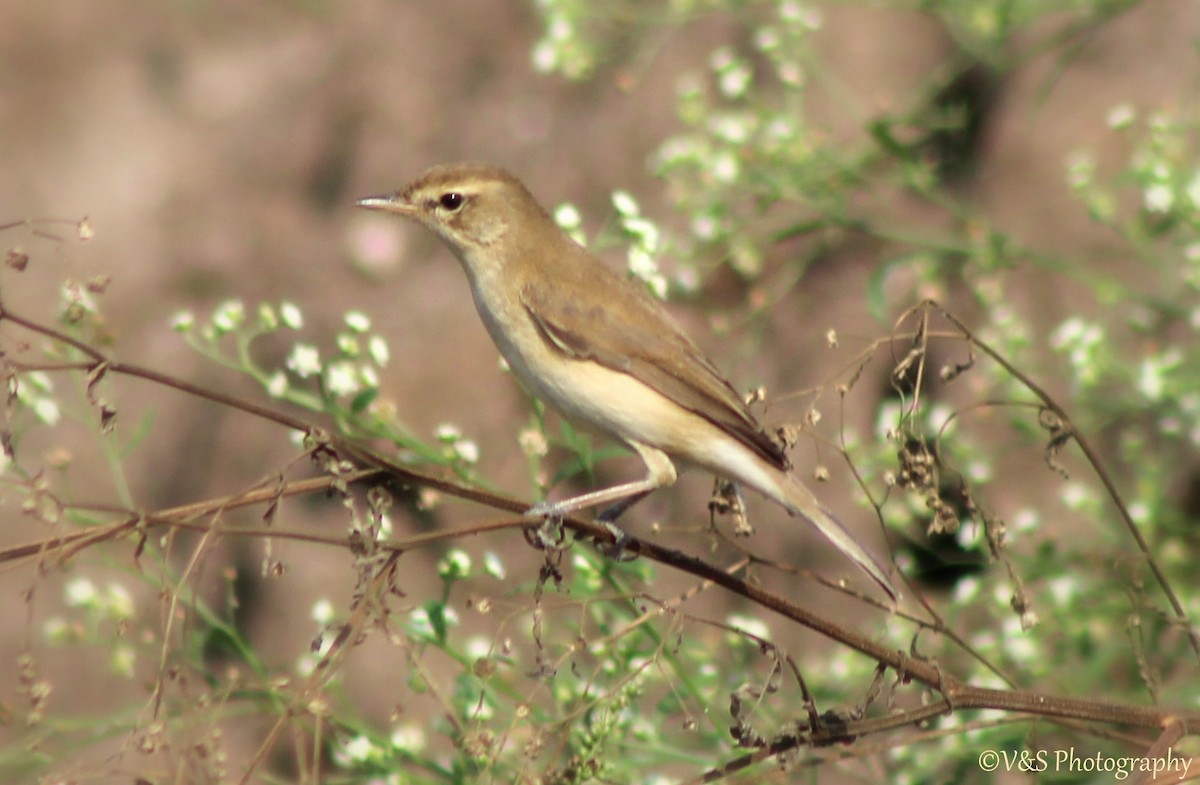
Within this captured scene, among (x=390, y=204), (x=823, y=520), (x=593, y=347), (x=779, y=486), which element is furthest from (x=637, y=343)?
(x=390, y=204)

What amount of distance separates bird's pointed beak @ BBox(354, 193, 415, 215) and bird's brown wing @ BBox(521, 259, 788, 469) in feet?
1.47

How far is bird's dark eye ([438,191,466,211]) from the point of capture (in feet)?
13.1

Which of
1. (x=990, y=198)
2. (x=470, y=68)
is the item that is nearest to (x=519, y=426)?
(x=990, y=198)

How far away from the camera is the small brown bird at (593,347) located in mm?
3506

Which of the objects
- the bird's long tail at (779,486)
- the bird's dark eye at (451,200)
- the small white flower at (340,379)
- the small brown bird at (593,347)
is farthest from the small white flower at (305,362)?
the bird's long tail at (779,486)

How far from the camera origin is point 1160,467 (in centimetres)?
469

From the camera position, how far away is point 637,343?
377 centimetres

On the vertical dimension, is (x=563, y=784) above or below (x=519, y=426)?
below

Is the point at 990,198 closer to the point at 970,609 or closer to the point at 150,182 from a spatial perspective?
→ the point at 970,609

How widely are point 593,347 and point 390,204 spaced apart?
761 mm

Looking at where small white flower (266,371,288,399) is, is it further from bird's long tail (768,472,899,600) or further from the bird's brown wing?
bird's long tail (768,472,899,600)

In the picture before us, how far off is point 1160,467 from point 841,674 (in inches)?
59.6

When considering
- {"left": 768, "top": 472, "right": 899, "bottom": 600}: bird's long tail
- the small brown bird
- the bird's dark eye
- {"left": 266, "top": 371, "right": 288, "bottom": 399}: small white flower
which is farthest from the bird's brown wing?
{"left": 266, "top": 371, "right": 288, "bottom": 399}: small white flower

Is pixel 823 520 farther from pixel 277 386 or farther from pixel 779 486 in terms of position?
pixel 277 386
